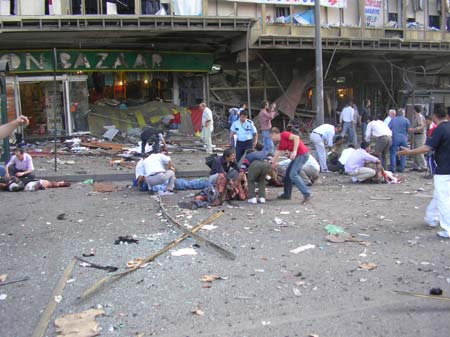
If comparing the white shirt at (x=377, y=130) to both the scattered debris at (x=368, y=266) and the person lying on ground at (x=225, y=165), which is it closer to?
the person lying on ground at (x=225, y=165)

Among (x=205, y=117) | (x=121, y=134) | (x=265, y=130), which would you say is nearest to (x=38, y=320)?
(x=265, y=130)

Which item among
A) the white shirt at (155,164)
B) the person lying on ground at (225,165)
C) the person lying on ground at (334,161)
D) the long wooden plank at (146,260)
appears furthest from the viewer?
the person lying on ground at (334,161)

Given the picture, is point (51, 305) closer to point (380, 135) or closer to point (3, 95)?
point (3, 95)

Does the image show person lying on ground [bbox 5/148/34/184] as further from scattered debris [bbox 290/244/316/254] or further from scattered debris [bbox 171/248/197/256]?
scattered debris [bbox 290/244/316/254]

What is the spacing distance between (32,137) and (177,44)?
653cm

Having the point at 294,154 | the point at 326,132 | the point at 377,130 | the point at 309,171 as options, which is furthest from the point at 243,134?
the point at 377,130

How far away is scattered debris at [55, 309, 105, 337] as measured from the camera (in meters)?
4.50

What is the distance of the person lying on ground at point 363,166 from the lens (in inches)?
479

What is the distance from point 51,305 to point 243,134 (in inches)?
321

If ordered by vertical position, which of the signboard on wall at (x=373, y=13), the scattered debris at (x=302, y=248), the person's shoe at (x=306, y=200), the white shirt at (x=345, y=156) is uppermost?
the signboard on wall at (x=373, y=13)

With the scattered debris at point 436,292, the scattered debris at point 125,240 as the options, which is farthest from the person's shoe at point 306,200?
the scattered debris at point 436,292

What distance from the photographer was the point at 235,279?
19.0ft

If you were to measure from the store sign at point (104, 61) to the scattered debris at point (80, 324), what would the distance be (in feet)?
52.5

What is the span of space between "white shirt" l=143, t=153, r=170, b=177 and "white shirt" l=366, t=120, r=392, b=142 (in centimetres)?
545
